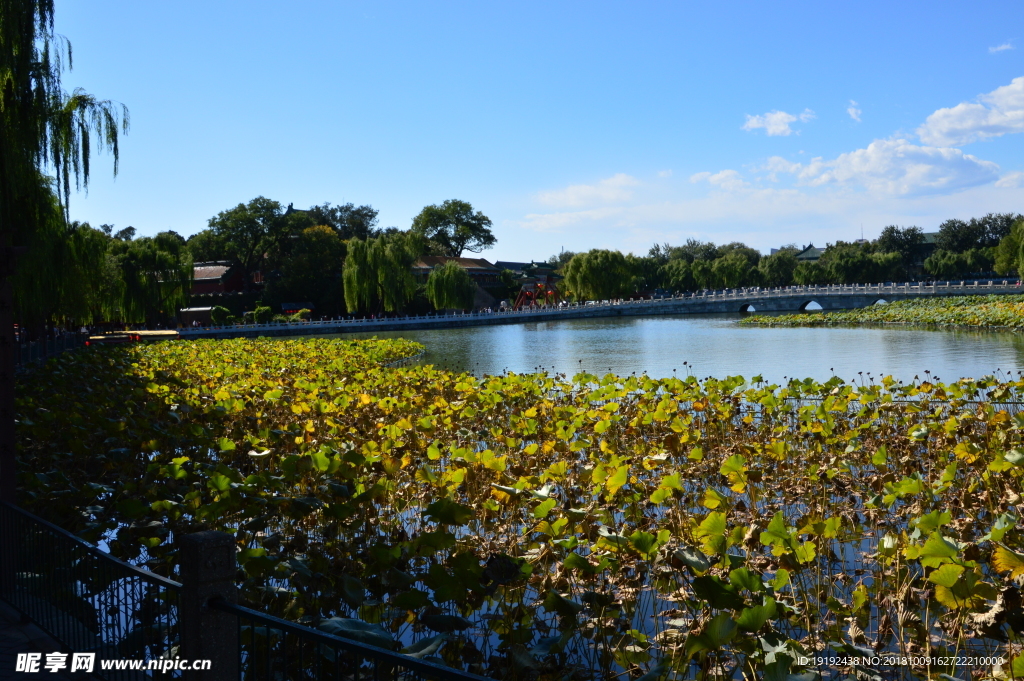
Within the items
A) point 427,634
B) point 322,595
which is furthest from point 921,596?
point 322,595

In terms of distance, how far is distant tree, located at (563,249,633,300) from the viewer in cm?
7056

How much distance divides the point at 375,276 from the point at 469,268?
22967 mm

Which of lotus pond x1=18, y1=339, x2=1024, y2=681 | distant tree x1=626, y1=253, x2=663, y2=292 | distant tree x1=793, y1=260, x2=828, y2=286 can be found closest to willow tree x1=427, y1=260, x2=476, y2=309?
distant tree x1=626, y1=253, x2=663, y2=292

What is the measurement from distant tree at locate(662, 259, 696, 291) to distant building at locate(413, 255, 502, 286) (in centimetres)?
1857

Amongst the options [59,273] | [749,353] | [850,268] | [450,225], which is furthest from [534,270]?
[59,273]

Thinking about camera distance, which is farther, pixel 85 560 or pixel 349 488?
pixel 349 488

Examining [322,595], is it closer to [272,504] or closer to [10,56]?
[272,504]

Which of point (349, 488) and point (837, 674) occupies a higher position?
point (349, 488)

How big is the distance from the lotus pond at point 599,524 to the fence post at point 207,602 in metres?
0.66

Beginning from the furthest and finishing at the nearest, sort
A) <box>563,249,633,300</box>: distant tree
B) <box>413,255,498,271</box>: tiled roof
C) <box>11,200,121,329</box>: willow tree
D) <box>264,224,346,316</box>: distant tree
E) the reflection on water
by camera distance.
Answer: <box>413,255,498,271</box>: tiled roof, <box>563,249,633,300</box>: distant tree, <box>264,224,346,316</box>: distant tree, the reflection on water, <box>11,200,121,329</box>: willow tree

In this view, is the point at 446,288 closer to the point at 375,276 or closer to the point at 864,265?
the point at 375,276

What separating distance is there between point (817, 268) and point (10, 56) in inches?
3544

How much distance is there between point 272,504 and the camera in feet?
19.9

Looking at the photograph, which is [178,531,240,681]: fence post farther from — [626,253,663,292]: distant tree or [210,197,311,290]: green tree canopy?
[626,253,663,292]: distant tree
